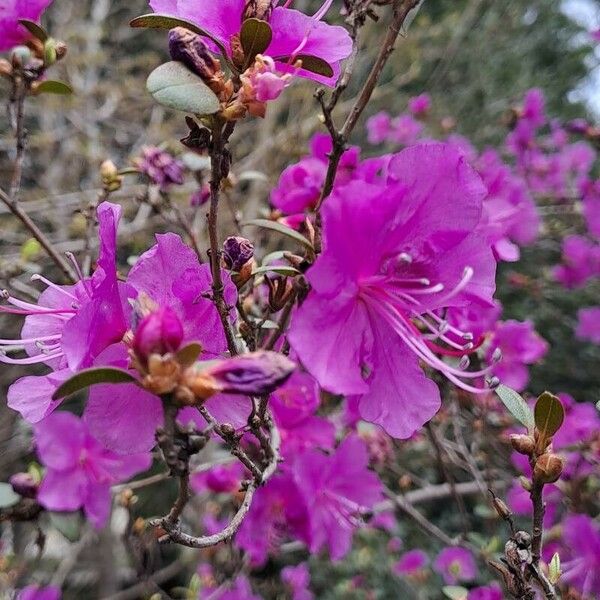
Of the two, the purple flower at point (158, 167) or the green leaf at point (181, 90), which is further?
the purple flower at point (158, 167)

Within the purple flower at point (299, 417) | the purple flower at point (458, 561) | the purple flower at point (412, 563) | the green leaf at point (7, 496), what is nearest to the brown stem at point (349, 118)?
the purple flower at point (299, 417)

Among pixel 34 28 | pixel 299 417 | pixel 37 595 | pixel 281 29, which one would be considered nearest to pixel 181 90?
pixel 281 29

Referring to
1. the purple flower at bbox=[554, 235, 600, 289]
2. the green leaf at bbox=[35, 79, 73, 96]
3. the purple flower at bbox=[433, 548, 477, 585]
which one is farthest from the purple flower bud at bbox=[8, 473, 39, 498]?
the purple flower at bbox=[554, 235, 600, 289]

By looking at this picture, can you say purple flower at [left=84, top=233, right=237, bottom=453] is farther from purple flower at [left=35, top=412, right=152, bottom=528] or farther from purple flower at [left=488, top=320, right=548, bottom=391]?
purple flower at [left=488, top=320, right=548, bottom=391]

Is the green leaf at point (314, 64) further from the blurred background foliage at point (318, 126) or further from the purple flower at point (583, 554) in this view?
the purple flower at point (583, 554)

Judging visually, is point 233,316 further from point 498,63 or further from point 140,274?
point 498,63

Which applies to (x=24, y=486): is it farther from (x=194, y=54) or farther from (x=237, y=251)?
(x=194, y=54)
